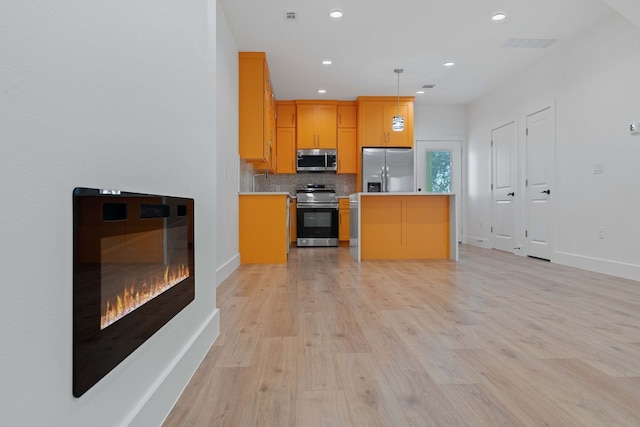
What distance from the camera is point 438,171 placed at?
805 centimetres

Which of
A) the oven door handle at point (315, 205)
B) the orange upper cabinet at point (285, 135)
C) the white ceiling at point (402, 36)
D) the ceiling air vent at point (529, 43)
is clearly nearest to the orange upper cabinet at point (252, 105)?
the white ceiling at point (402, 36)

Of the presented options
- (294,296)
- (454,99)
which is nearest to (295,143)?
(454,99)

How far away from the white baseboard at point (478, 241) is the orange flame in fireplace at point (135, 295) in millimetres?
6544

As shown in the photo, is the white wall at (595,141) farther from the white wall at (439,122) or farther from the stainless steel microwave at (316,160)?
the stainless steel microwave at (316,160)

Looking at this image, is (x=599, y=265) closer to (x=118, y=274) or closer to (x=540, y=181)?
(x=540, y=181)

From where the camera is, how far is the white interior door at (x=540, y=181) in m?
5.22

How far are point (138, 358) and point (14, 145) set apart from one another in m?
0.69

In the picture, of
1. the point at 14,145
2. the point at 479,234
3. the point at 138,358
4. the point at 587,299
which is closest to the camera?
the point at 14,145

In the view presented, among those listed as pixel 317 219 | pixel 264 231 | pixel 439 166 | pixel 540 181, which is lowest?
pixel 264 231

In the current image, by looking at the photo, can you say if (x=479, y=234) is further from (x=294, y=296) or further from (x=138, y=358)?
(x=138, y=358)

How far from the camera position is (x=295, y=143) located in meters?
7.68

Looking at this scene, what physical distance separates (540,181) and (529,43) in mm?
1795

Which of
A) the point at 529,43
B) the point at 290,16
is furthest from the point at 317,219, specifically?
the point at 529,43

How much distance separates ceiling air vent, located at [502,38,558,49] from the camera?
188 inches
